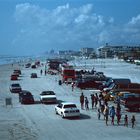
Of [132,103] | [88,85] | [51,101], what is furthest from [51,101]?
[88,85]

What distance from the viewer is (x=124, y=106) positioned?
112 ft

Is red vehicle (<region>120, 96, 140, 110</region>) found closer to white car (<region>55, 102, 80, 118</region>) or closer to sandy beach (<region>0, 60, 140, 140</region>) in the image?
sandy beach (<region>0, 60, 140, 140</region>)

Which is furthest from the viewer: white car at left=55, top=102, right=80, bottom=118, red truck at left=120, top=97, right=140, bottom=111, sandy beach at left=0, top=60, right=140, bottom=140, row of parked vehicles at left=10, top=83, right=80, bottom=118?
red truck at left=120, top=97, right=140, bottom=111

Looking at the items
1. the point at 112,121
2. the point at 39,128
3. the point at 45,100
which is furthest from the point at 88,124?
the point at 45,100

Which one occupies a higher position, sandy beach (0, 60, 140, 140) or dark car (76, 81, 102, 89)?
dark car (76, 81, 102, 89)

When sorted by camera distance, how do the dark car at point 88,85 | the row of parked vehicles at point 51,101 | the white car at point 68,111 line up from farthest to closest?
1. the dark car at point 88,85
2. the row of parked vehicles at point 51,101
3. the white car at point 68,111

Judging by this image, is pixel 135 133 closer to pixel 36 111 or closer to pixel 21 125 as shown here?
pixel 21 125

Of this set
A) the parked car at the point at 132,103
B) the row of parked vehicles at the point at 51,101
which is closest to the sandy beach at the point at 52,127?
the row of parked vehicles at the point at 51,101

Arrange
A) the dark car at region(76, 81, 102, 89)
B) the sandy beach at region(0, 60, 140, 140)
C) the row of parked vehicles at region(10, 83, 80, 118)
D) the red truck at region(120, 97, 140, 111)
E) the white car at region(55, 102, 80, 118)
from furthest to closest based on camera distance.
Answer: the dark car at region(76, 81, 102, 89) < the red truck at region(120, 97, 140, 111) < the row of parked vehicles at region(10, 83, 80, 118) < the white car at region(55, 102, 80, 118) < the sandy beach at region(0, 60, 140, 140)

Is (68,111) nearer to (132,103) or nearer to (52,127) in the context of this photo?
(52,127)

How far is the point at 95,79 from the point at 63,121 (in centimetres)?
2768

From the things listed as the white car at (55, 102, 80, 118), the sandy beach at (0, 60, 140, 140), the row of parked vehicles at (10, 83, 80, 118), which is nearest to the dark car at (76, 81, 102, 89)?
the row of parked vehicles at (10, 83, 80, 118)

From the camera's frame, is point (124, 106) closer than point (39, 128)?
No

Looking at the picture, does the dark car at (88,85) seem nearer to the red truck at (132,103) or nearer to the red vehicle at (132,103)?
the red vehicle at (132,103)
